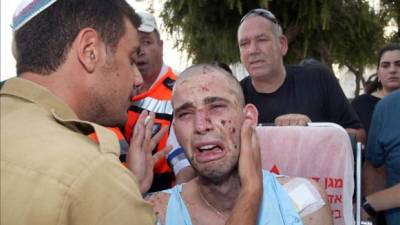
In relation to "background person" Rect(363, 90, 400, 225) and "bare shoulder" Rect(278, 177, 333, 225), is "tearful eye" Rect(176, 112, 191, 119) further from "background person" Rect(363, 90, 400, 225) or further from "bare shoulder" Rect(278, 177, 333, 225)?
"background person" Rect(363, 90, 400, 225)

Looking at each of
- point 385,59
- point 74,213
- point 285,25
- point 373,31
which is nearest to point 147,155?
point 74,213

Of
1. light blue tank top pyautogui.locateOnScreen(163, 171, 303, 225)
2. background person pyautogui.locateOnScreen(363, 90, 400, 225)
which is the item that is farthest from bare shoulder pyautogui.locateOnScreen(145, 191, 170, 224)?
background person pyautogui.locateOnScreen(363, 90, 400, 225)

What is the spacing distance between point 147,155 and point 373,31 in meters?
6.16

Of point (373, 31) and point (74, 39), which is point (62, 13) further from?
point (373, 31)

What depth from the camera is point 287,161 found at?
2635mm

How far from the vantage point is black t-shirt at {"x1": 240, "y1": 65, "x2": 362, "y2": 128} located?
3.38 m

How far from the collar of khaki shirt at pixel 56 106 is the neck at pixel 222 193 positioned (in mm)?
1172

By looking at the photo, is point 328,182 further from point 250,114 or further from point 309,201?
point 250,114

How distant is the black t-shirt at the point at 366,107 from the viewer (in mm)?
4398

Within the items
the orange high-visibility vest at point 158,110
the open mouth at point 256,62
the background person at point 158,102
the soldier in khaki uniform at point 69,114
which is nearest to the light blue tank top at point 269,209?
the background person at point 158,102

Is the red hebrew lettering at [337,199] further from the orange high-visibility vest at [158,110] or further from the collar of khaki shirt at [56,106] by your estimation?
the collar of khaki shirt at [56,106]

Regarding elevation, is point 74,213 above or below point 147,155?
above

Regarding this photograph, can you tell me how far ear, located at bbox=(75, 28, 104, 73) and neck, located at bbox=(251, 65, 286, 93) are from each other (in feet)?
7.47

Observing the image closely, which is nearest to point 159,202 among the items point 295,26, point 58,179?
point 58,179
